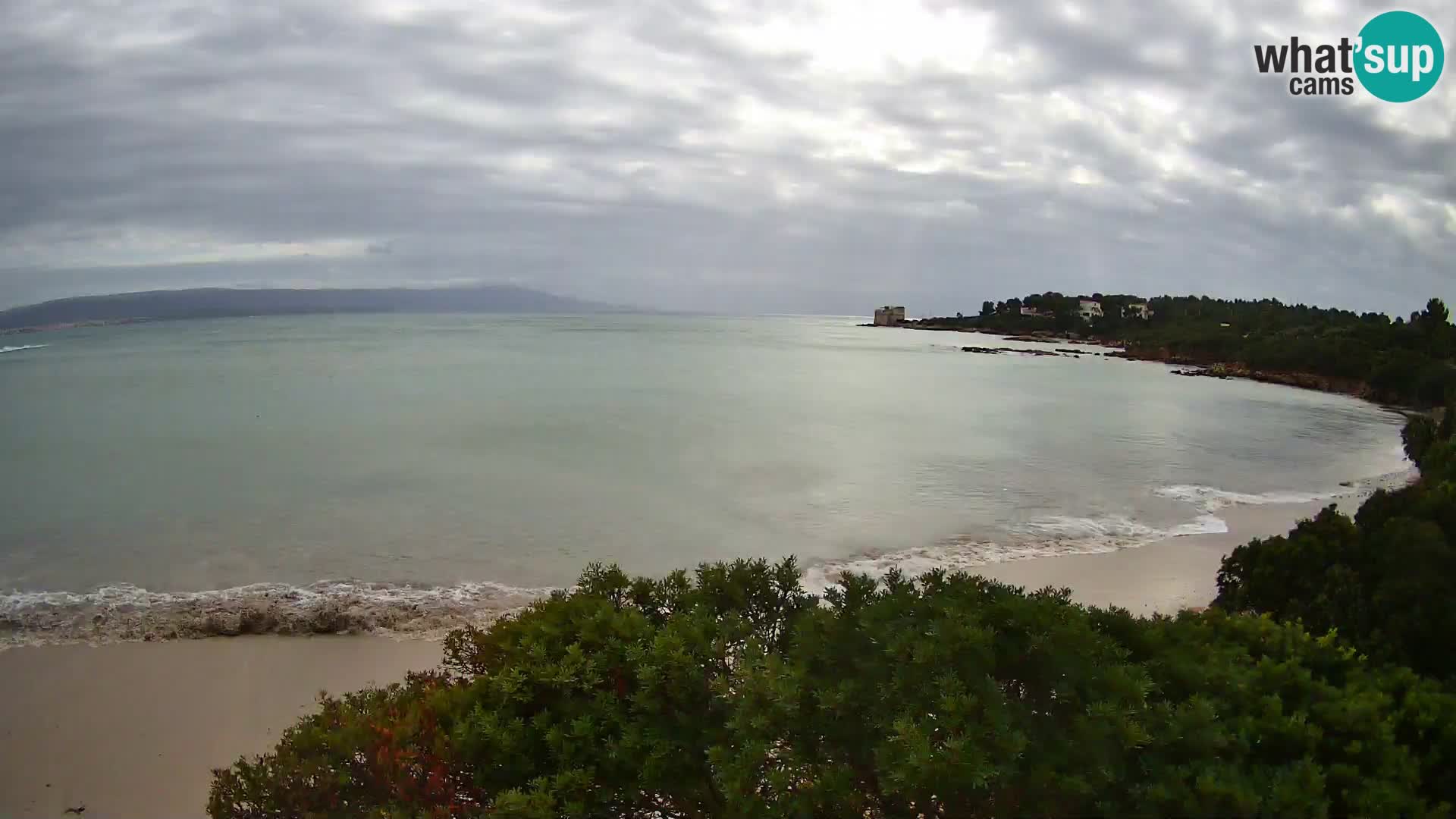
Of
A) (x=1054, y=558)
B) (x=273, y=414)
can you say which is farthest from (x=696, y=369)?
(x=1054, y=558)

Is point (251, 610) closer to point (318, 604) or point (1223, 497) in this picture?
point (318, 604)

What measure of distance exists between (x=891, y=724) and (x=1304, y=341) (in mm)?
64605

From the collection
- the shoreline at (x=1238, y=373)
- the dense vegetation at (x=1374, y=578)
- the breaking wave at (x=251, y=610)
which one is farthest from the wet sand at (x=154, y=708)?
the shoreline at (x=1238, y=373)

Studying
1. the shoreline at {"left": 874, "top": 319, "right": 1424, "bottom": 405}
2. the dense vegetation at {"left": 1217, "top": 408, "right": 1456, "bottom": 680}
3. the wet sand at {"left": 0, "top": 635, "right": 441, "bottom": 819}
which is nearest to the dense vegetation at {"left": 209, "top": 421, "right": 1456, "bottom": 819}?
the dense vegetation at {"left": 1217, "top": 408, "right": 1456, "bottom": 680}

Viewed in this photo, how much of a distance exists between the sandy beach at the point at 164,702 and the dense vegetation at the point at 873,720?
12.1 feet

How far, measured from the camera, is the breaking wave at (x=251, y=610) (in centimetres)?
930

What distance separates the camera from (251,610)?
9.59 m

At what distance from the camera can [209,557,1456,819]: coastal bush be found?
3.09 metres

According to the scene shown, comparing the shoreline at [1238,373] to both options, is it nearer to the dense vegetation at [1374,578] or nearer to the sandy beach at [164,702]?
the dense vegetation at [1374,578]

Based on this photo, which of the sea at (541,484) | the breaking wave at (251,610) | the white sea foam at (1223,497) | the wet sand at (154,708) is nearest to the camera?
the wet sand at (154,708)

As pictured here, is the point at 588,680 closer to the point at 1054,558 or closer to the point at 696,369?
the point at 1054,558

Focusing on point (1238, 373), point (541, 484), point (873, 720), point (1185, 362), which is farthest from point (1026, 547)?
point (1185, 362)

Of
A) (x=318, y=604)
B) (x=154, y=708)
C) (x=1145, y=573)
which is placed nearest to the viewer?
(x=154, y=708)

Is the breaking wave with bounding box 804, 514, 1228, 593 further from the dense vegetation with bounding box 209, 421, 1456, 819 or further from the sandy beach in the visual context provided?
the dense vegetation with bounding box 209, 421, 1456, 819
